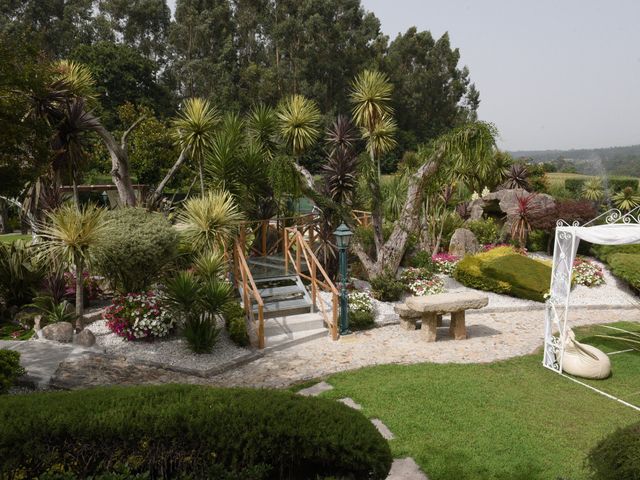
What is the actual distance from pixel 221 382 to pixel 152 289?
345 cm

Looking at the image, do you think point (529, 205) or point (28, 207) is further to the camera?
point (529, 205)

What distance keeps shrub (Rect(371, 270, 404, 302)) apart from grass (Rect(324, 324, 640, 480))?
3.77m

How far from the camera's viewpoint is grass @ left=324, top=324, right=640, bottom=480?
5527mm

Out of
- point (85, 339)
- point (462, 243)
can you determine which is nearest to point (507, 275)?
point (462, 243)

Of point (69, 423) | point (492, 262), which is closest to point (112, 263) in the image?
point (69, 423)

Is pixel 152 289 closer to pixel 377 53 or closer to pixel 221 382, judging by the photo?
pixel 221 382

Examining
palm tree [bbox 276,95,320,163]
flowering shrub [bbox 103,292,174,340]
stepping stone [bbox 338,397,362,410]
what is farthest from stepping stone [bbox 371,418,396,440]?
palm tree [bbox 276,95,320,163]

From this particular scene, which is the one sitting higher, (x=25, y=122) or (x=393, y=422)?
(x=25, y=122)

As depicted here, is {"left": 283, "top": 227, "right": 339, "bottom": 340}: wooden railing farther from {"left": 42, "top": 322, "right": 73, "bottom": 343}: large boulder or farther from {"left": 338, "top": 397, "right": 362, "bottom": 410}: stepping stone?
{"left": 42, "top": 322, "right": 73, "bottom": 343}: large boulder

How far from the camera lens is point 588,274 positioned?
1431 cm

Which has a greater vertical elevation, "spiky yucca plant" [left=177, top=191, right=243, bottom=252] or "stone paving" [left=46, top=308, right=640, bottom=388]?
"spiky yucca plant" [left=177, top=191, right=243, bottom=252]

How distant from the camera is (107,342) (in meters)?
9.48

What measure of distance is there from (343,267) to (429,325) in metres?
2.00

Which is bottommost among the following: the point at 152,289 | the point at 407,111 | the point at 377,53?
the point at 152,289
